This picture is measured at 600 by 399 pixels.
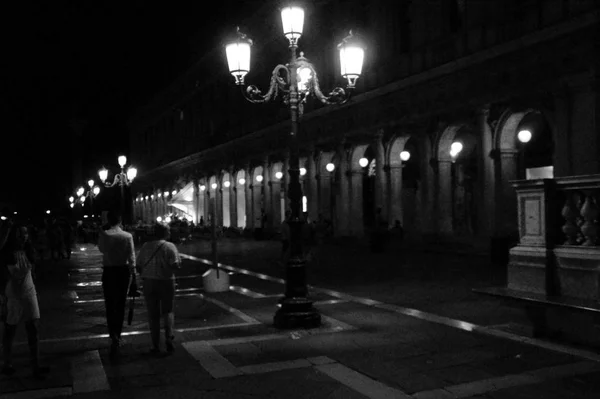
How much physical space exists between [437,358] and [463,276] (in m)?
9.03

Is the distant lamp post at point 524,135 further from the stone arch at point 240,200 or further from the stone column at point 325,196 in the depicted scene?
the stone arch at point 240,200

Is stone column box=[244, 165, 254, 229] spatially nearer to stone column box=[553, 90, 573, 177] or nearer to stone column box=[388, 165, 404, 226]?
stone column box=[388, 165, 404, 226]

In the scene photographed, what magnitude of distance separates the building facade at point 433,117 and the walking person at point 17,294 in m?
12.0

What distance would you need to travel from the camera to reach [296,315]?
9.95 m

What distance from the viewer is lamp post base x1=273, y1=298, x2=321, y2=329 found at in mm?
9938

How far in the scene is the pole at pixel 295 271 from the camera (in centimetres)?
999

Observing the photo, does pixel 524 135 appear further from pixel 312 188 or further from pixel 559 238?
pixel 312 188

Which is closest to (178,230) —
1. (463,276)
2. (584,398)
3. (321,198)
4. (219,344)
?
(321,198)

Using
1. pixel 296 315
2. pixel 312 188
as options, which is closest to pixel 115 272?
pixel 296 315

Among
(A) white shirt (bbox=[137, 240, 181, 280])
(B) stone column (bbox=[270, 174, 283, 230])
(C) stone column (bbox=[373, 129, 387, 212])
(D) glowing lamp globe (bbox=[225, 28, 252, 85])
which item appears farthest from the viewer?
(B) stone column (bbox=[270, 174, 283, 230])

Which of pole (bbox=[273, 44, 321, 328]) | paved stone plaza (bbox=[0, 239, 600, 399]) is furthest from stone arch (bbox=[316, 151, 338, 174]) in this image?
pole (bbox=[273, 44, 321, 328])

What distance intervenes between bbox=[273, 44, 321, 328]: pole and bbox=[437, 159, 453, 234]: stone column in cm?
1514

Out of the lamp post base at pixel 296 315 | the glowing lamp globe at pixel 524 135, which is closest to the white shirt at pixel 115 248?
the lamp post base at pixel 296 315

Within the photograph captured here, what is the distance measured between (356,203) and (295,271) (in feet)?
68.0
